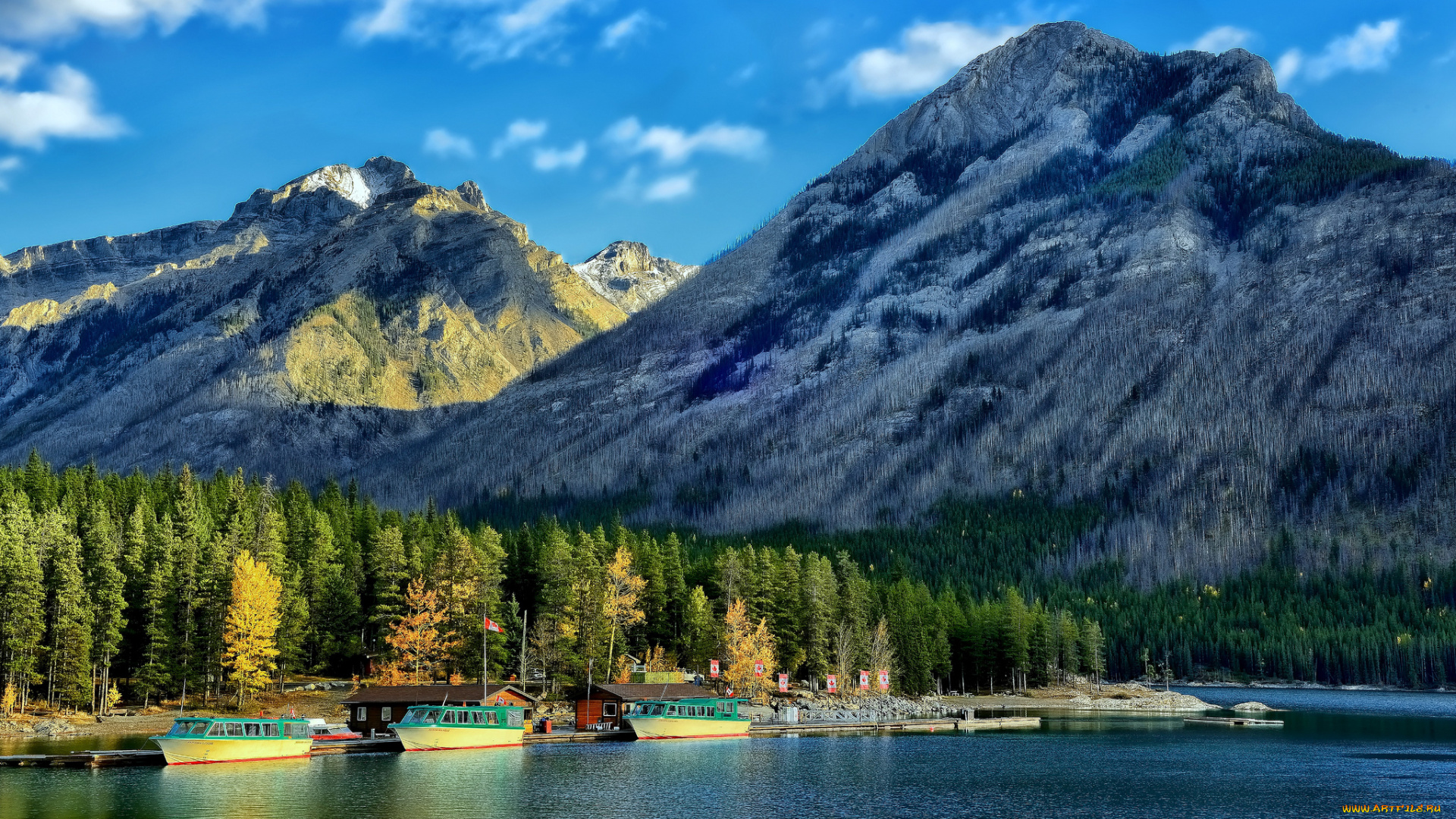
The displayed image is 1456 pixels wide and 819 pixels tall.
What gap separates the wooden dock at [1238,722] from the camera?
14362 centimetres

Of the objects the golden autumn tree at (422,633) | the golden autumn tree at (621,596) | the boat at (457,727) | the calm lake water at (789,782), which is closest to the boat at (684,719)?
the calm lake water at (789,782)

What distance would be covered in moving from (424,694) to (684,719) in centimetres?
2399

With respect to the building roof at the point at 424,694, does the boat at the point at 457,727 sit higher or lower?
lower

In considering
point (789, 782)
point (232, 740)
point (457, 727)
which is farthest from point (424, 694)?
point (789, 782)

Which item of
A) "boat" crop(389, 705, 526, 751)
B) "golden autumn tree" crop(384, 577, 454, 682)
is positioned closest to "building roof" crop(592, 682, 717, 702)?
"boat" crop(389, 705, 526, 751)

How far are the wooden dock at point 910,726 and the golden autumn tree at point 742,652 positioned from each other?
30.3 feet

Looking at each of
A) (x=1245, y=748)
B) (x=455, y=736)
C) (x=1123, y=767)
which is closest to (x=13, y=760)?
(x=455, y=736)

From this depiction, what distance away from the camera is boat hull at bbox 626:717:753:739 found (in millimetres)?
111938

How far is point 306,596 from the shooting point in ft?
427

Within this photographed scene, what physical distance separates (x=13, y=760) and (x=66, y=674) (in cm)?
2518

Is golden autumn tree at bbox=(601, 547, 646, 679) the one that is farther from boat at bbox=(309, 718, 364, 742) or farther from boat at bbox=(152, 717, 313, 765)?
boat at bbox=(152, 717, 313, 765)

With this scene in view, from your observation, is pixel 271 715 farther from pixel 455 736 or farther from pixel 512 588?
pixel 512 588

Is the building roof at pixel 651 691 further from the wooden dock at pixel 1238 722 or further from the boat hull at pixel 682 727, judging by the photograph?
the wooden dock at pixel 1238 722

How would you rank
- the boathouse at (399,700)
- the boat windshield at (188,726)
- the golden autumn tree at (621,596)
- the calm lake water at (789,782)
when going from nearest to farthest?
the calm lake water at (789,782)
the boat windshield at (188,726)
the boathouse at (399,700)
the golden autumn tree at (621,596)
